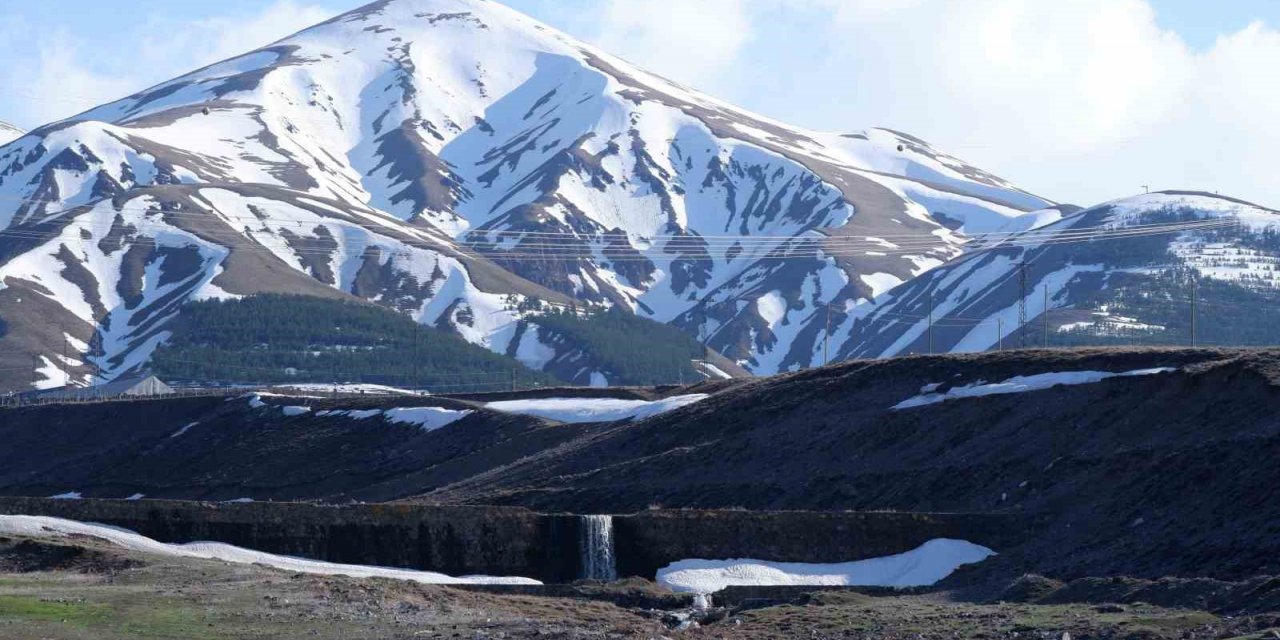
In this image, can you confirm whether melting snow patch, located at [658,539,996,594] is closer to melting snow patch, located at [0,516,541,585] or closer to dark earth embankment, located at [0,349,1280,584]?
dark earth embankment, located at [0,349,1280,584]

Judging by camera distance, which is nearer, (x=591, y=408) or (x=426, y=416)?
(x=591, y=408)

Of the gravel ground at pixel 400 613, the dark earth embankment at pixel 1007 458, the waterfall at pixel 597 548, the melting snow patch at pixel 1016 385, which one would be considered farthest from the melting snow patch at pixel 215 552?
the melting snow patch at pixel 1016 385

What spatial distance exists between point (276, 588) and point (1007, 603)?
17936mm

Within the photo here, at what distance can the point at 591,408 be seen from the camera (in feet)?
338

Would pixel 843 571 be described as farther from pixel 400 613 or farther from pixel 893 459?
pixel 400 613

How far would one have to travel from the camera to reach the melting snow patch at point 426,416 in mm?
107500

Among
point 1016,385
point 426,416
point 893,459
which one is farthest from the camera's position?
point 426,416

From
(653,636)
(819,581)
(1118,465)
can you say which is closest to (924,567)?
(819,581)

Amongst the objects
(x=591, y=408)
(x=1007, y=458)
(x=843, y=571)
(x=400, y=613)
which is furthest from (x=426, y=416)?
(x=400, y=613)

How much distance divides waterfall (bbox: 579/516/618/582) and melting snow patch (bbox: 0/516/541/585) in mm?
2699

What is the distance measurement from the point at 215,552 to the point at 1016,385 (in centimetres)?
3368

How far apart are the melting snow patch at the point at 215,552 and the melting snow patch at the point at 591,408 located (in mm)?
37698

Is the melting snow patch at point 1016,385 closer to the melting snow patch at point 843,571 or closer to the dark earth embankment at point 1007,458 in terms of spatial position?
the dark earth embankment at point 1007,458

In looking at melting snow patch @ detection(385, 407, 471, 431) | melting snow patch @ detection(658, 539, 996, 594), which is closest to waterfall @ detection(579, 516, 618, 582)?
melting snow patch @ detection(658, 539, 996, 594)
